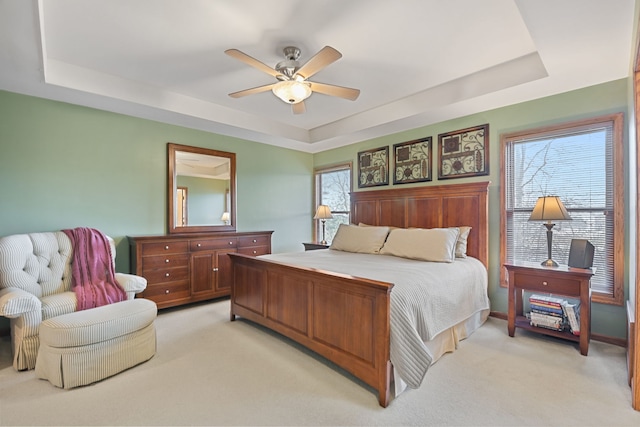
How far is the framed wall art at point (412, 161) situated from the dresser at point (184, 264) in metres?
2.49

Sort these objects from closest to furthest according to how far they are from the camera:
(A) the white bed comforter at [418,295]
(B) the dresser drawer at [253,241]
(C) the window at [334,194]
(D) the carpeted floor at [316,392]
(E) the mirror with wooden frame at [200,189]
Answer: (D) the carpeted floor at [316,392]
(A) the white bed comforter at [418,295]
(E) the mirror with wooden frame at [200,189]
(B) the dresser drawer at [253,241]
(C) the window at [334,194]

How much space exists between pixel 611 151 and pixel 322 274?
9.77ft

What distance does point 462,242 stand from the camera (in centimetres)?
349

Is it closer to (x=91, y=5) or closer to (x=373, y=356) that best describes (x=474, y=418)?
(x=373, y=356)

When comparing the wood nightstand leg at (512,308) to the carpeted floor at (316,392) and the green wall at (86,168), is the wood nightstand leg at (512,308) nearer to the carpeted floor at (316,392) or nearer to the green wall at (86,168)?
the carpeted floor at (316,392)

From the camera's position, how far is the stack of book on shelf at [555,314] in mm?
2711

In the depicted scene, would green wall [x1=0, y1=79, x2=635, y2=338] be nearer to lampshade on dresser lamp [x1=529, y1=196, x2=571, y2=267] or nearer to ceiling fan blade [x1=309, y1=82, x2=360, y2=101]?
lampshade on dresser lamp [x1=529, y1=196, x2=571, y2=267]

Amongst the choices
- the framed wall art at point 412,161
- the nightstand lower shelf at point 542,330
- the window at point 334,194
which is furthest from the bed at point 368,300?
the window at point 334,194

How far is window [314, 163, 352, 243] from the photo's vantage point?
5.45 m

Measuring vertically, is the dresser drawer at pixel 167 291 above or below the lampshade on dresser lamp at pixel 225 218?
below

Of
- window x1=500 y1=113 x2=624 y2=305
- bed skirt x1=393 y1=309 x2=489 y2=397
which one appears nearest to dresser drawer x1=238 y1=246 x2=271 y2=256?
bed skirt x1=393 y1=309 x2=489 y2=397

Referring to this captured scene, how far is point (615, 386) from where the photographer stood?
2.08 m

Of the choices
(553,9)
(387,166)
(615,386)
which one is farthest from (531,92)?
(615,386)

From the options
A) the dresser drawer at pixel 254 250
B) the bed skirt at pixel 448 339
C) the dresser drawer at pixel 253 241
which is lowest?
the bed skirt at pixel 448 339
